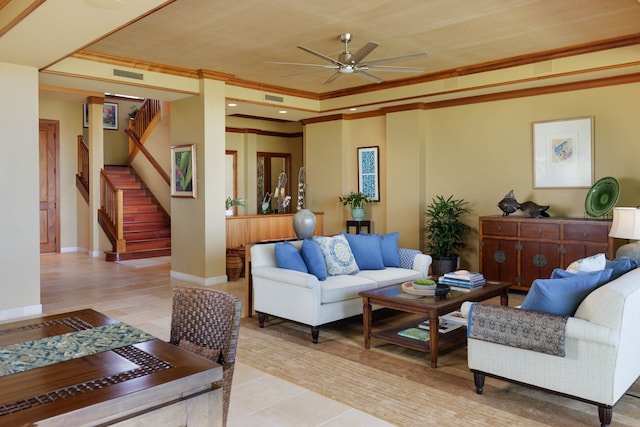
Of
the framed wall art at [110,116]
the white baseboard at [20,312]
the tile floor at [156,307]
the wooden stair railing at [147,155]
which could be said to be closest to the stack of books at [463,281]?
the tile floor at [156,307]

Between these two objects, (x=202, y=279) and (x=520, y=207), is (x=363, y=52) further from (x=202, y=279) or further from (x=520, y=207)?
(x=202, y=279)

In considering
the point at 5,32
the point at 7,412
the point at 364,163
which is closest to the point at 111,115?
the point at 364,163

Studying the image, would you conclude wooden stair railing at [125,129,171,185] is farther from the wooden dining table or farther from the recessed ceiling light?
the wooden dining table

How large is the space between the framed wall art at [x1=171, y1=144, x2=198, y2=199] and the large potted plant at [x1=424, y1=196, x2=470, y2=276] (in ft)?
11.4

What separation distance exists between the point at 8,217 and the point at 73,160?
19.5 ft

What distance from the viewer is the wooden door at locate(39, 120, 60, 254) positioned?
397 inches

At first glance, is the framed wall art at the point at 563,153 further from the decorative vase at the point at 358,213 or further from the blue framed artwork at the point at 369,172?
the decorative vase at the point at 358,213

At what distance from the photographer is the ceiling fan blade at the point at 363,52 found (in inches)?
166

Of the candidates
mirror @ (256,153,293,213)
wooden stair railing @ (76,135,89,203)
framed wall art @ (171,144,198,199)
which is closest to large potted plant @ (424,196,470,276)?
framed wall art @ (171,144,198,199)

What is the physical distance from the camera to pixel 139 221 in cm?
1029

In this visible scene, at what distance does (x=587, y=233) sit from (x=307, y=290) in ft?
11.4

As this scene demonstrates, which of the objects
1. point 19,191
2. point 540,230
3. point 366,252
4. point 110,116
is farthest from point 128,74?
point 110,116

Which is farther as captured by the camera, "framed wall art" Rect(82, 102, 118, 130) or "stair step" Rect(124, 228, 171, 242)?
"framed wall art" Rect(82, 102, 118, 130)

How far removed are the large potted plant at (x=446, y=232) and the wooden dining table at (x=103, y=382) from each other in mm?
5673
